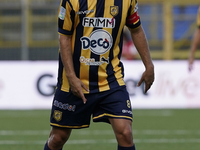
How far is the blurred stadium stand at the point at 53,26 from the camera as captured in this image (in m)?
12.1

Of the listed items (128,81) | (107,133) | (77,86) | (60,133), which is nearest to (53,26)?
(128,81)

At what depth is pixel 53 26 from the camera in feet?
41.6

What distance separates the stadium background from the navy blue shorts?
181cm

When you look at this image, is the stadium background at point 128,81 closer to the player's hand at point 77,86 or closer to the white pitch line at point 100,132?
the white pitch line at point 100,132

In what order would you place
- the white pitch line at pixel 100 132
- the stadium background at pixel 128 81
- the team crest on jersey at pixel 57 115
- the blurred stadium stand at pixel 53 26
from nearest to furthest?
the team crest on jersey at pixel 57 115 < the stadium background at pixel 128 81 < the white pitch line at pixel 100 132 < the blurred stadium stand at pixel 53 26

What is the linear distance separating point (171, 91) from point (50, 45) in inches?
149

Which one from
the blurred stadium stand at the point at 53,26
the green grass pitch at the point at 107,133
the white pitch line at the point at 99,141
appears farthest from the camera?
the blurred stadium stand at the point at 53,26

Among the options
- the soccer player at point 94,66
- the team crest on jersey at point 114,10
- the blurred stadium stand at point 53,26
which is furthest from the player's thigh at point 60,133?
the blurred stadium stand at point 53,26

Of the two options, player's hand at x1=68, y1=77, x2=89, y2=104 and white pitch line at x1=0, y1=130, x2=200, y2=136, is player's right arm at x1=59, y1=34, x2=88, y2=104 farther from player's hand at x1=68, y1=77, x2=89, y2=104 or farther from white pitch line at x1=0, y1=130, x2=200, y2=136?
white pitch line at x1=0, y1=130, x2=200, y2=136

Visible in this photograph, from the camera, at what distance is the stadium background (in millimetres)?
6328

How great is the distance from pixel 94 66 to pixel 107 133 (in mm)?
3370

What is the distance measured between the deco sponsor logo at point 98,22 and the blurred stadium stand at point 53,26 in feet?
27.2

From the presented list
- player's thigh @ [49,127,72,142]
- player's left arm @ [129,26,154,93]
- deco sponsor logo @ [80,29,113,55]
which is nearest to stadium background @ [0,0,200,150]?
player's thigh @ [49,127,72,142]

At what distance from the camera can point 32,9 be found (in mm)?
12367
